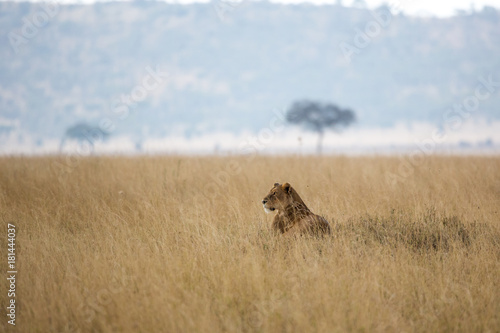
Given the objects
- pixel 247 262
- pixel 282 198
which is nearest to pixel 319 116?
pixel 282 198

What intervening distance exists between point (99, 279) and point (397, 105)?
144761 millimetres

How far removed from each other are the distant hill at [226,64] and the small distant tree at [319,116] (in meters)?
62.2

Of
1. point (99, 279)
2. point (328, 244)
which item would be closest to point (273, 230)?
point (328, 244)

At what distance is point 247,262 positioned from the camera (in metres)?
5.35

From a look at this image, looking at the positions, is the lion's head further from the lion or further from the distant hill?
the distant hill

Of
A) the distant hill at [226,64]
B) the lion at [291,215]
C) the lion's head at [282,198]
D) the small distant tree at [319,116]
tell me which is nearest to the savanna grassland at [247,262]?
the lion at [291,215]

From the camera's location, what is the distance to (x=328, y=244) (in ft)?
19.4

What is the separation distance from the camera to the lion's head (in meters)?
6.55

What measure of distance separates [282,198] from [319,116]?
51653 millimetres

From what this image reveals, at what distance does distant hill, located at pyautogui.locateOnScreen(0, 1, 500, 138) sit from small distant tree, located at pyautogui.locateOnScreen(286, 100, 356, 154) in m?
62.2

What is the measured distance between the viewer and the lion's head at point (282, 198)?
655 cm

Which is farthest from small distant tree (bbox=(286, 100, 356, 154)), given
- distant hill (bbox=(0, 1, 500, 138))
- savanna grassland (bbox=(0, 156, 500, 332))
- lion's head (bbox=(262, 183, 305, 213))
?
distant hill (bbox=(0, 1, 500, 138))

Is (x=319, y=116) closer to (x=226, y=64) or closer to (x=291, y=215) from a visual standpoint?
(x=291, y=215)

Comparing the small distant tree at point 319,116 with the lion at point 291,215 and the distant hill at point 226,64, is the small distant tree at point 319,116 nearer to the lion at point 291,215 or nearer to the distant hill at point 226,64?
the lion at point 291,215
